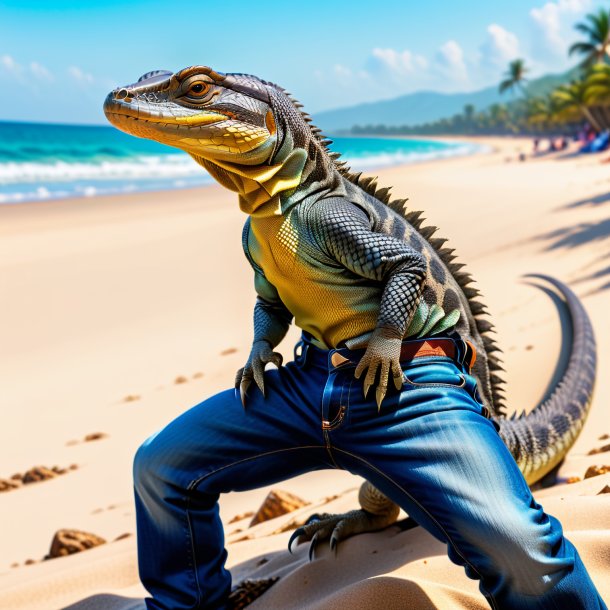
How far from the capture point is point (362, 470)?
2057mm

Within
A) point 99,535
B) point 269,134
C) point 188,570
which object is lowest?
point 99,535

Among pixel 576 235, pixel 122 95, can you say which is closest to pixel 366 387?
pixel 122 95

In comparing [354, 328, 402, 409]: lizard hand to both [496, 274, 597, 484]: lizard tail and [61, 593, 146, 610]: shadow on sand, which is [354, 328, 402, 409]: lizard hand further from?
[61, 593, 146, 610]: shadow on sand

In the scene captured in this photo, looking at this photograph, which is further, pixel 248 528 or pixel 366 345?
pixel 248 528

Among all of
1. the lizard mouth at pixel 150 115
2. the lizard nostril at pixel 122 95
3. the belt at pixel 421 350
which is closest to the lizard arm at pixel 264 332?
the belt at pixel 421 350

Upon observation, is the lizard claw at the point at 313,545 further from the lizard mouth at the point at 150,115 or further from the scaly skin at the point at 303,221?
the lizard mouth at the point at 150,115

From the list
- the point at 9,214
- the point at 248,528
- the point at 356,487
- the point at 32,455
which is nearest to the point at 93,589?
the point at 248,528

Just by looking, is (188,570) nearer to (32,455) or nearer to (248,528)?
(248,528)

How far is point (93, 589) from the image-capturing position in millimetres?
2992

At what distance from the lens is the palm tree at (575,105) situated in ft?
140

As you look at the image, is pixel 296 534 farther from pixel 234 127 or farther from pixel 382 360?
pixel 234 127

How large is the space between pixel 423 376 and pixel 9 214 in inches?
683

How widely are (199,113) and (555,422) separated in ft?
6.78

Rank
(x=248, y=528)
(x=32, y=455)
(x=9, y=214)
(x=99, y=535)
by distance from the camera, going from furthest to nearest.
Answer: (x=9, y=214), (x=32, y=455), (x=99, y=535), (x=248, y=528)
